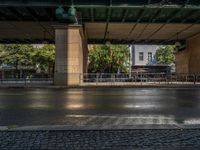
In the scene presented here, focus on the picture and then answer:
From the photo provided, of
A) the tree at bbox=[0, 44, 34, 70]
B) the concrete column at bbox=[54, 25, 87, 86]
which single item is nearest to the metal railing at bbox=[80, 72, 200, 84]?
the concrete column at bbox=[54, 25, 87, 86]

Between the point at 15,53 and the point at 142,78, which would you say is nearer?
the point at 142,78

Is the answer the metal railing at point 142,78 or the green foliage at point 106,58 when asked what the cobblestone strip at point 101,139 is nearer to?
the metal railing at point 142,78

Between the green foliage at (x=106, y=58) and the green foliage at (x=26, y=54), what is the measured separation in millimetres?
8466

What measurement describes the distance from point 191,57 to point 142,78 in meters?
12.2

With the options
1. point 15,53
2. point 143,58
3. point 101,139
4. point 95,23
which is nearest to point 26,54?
point 15,53

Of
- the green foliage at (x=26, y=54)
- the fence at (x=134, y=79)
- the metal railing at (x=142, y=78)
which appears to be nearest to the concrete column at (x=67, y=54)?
the fence at (x=134, y=79)

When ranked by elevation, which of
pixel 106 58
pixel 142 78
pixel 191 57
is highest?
pixel 106 58

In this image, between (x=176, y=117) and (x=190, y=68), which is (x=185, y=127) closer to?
(x=176, y=117)

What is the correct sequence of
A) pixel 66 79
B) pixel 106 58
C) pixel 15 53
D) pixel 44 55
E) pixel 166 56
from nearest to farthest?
pixel 66 79 < pixel 106 58 < pixel 44 55 < pixel 15 53 < pixel 166 56

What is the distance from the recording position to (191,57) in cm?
4391

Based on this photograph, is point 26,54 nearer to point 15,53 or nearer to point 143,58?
point 15,53

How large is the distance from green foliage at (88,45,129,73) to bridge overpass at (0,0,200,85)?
650 inches

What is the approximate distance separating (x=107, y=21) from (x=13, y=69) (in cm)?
4720

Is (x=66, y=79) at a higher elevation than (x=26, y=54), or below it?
below
